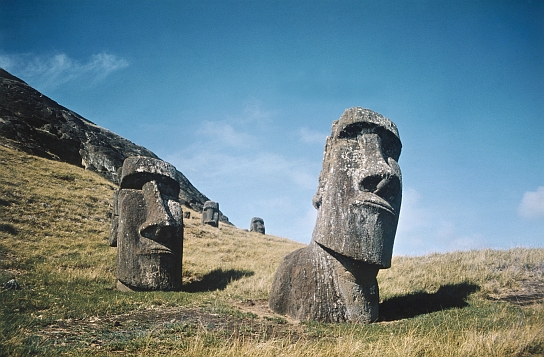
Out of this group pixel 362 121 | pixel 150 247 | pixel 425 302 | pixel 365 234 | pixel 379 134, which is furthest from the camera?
pixel 150 247

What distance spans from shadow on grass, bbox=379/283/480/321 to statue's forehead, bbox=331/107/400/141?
3.65 metres

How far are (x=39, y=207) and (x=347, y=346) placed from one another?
2110cm

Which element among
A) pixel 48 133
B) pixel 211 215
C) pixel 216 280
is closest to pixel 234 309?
pixel 216 280

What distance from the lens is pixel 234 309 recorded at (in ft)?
29.2

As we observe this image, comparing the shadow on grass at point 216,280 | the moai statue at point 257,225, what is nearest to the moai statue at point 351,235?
the shadow on grass at point 216,280

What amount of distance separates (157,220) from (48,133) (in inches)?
1663

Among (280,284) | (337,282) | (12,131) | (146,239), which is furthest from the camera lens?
(12,131)

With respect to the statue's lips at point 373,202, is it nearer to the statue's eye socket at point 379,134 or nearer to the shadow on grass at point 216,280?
the statue's eye socket at point 379,134

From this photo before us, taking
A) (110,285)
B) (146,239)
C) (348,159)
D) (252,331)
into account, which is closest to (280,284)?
(252,331)

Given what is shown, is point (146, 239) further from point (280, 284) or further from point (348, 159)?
point (348, 159)

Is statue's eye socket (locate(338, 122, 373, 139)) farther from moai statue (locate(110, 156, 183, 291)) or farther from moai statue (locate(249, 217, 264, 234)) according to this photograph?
moai statue (locate(249, 217, 264, 234))

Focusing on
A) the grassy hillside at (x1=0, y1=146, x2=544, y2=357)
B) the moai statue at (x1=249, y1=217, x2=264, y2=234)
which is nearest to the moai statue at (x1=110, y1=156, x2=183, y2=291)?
the grassy hillside at (x1=0, y1=146, x2=544, y2=357)

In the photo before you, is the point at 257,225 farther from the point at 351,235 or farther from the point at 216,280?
the point at 351,235

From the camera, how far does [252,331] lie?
→ 672 cm
